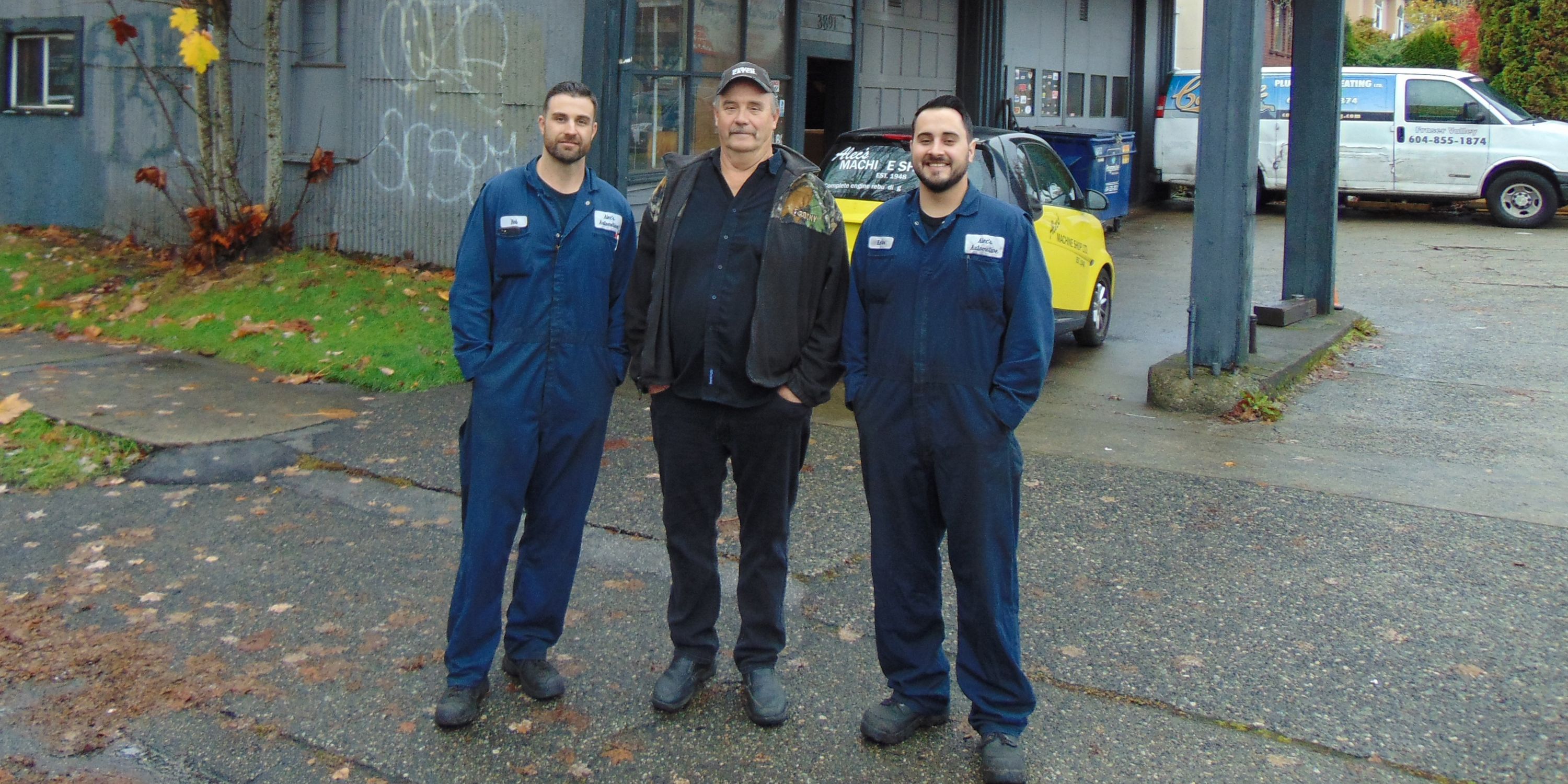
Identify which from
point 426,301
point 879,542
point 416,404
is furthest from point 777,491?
point 426,301

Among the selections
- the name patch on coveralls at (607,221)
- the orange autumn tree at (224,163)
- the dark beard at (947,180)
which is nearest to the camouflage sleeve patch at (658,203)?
the name patch on coveralls at (607,221)

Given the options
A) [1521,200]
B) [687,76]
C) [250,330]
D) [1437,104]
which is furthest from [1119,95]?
[250,330]

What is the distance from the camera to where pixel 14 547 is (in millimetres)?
5504

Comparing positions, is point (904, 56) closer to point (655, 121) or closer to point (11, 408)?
point (655, 121)

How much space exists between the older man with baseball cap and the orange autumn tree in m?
8.14

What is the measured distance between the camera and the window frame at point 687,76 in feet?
36.3

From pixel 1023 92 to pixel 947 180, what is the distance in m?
15.9

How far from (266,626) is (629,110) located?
22.5ft

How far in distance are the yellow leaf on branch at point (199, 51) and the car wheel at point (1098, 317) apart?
6583 millimetres

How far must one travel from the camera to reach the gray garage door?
51.4 feet

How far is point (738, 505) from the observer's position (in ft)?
13.7

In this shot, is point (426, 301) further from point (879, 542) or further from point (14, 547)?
point (879, 542)

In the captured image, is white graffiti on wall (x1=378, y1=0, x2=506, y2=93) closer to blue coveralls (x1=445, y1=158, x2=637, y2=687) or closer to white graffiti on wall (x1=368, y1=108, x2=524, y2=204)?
white graffiti on wall (x1=368, y1=108, x2=524, y2=204)

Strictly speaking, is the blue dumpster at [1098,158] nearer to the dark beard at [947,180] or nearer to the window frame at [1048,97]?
the window frame at [1048,97]
